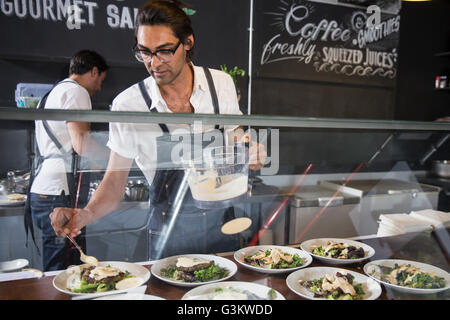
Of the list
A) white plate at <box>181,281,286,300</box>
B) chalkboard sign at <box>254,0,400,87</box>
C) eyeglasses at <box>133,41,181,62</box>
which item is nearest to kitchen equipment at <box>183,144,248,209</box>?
white plate at <box>181,281,286,300</box>

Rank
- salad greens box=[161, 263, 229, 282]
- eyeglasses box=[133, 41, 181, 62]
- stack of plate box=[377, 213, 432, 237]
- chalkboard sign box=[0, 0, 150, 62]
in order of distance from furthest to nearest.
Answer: chalkboard sign box=[0, 0, 150, 62] < stack of plate box=[377, 213, 432, 237] < eyeglasses box=[133, 41, 181, 62] < salad greens box=[161, 263, 229, 282]

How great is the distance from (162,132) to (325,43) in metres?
3.22

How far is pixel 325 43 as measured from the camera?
3.69m

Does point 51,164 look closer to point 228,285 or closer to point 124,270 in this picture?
point 124,270

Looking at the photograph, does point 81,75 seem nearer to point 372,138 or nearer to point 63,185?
point 63,185

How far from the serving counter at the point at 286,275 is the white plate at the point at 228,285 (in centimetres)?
2

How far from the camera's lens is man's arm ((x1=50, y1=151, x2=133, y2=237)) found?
0.93 m

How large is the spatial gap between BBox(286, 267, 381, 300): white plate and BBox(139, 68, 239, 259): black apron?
0.24m

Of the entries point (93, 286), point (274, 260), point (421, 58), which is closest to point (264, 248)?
point (274, 260)

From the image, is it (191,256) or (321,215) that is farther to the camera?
(321,215)

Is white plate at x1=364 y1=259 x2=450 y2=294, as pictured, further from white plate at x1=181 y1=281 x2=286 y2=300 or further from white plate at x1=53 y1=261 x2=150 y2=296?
white plate at x1=53 y1=261 x2=150 y2=296

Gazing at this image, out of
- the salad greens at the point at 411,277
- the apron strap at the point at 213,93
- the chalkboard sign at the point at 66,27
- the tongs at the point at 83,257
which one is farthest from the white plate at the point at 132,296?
the chalkboard sign at the point at 66,27

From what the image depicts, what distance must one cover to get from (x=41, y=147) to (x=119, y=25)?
7.80 feet

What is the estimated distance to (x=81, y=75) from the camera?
2.49 meters
